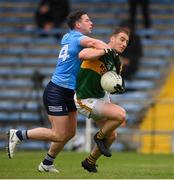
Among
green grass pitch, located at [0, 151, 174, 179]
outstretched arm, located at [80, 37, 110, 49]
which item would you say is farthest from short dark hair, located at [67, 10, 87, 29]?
green grass pitch, located at [0, 151, 174, 179]

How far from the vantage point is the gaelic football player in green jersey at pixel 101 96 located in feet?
38.0

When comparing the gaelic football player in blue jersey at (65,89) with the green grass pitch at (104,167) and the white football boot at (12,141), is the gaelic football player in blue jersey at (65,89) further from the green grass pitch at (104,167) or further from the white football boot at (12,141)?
the green grass pitch at (104,167)

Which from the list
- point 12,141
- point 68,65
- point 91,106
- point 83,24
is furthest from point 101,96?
point 12,141

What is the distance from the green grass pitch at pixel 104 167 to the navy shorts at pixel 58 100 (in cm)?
83

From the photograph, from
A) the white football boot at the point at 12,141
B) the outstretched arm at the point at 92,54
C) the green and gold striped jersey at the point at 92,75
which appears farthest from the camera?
the white football boot at the point at 12,141

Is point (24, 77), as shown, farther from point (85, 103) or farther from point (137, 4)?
point (85, 103)

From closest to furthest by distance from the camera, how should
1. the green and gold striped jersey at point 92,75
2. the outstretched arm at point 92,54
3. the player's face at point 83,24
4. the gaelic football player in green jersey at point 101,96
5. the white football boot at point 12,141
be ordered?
the outstretched arm at point 92,54, the gaelic football player in green jersey at point 101,96, the green and gold striped jersey at point 92,75, the player's face at point 83,24, the white football boot at point 12,141

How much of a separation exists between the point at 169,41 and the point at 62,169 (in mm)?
10343

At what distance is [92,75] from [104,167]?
98.6 inches

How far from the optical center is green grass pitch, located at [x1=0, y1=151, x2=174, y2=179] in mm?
11344

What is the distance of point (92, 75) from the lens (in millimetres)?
11734

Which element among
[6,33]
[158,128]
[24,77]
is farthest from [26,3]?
[158,128]

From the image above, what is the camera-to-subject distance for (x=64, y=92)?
11.9m

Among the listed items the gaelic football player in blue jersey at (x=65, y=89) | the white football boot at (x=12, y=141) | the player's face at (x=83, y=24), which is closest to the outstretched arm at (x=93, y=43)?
the gaelic football player in blue jersey at (x=65, y=89)
